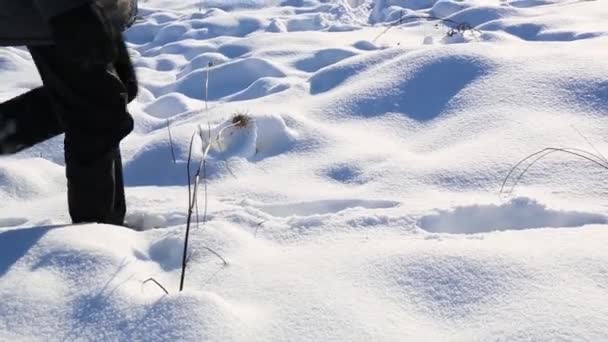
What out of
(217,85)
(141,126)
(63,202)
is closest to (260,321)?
(63,202)

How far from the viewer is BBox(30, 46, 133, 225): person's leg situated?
1622 mm

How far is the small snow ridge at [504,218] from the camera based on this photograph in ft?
5.11

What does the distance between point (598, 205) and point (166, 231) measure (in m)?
1.08

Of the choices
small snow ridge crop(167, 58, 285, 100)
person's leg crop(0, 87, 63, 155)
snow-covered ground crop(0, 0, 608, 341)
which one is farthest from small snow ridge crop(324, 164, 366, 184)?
small snow ridge crop(167, 58, 285, 100)

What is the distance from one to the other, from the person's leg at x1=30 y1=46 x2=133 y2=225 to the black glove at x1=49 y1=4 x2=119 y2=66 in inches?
3.0

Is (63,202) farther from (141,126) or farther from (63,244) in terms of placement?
(141,126)

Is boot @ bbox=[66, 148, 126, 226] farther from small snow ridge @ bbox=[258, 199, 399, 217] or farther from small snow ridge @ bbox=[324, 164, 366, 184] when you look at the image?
small snow ridge @ bbox=[324, 164, 366, 184]

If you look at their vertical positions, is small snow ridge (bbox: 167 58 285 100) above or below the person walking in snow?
below

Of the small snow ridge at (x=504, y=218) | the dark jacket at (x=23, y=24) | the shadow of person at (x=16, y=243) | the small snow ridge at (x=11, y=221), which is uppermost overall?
the dark jacket at (x=23, y=24)

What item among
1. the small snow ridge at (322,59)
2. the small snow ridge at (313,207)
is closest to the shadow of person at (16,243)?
the small snow ridge at (313,207)

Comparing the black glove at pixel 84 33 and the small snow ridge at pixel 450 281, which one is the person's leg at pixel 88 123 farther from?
the small snow ridge at pixel 450 281

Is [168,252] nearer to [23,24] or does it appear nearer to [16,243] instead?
[16,243]

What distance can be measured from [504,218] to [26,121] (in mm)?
1315

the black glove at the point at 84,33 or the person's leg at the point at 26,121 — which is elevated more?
the black glove at the point at 84,33
